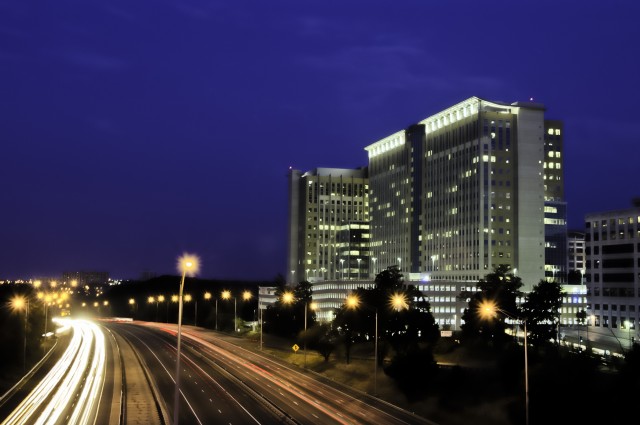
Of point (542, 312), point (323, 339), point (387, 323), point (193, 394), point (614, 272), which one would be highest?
point (614, 272)

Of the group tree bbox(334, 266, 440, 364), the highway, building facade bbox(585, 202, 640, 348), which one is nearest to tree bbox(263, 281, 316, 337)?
tree bbox(334, 266, 440, 364)

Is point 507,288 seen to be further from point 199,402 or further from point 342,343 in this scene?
point 199,402

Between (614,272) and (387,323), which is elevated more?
(614,272)

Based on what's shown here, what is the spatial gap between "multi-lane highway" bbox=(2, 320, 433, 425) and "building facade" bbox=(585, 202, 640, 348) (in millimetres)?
65430

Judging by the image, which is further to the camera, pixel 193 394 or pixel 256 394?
pixel 193 394

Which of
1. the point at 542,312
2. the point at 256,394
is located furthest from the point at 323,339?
the point at 256,394

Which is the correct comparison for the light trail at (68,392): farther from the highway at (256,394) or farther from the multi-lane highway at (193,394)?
the highway at (256,394)

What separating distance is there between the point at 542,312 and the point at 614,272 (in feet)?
119

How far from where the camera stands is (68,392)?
74188 millimetres

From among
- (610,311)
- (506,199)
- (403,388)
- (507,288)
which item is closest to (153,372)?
(403,388)

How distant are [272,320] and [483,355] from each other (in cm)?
6359

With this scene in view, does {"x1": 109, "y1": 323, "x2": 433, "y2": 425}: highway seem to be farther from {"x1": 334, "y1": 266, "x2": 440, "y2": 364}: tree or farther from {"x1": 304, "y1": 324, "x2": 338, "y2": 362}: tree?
{"x1": 334, "y1": 266, "x2": 440, "y2": 364}: tree

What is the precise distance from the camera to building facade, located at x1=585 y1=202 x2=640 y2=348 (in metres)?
133

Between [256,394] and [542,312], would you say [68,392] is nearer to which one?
[256,394]
